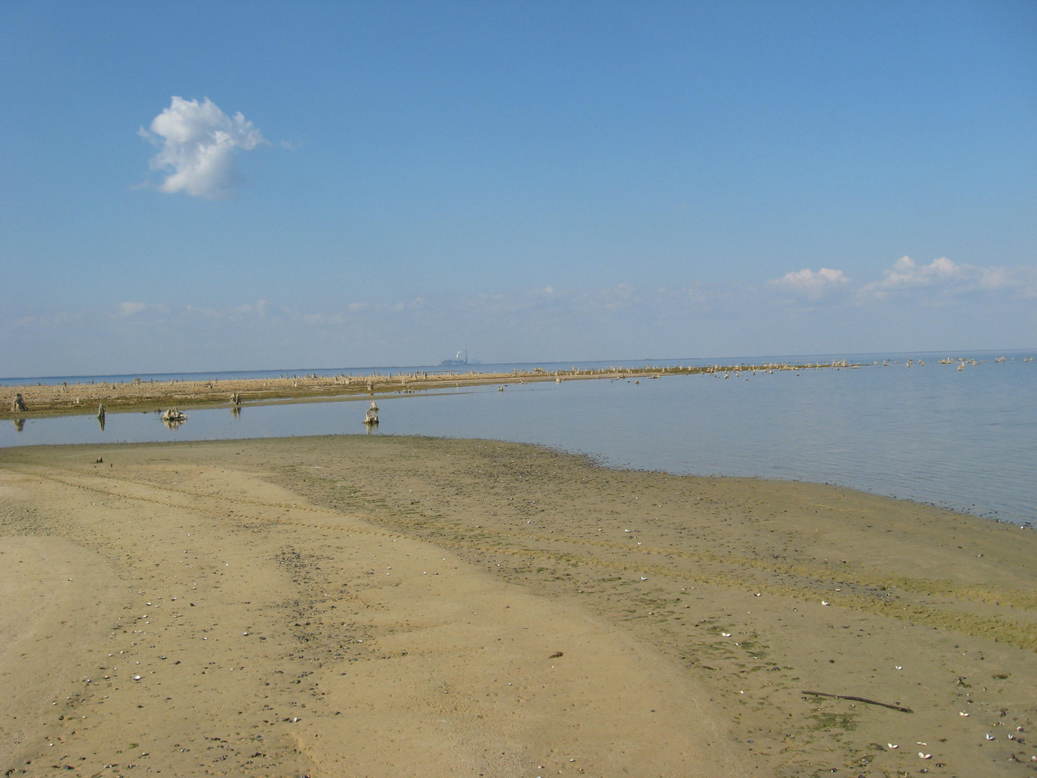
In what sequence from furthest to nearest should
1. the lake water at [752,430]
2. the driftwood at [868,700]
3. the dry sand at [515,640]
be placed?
the lake water at [752,430]
the driftwood at [868,700]
the dry sand at [515,640]

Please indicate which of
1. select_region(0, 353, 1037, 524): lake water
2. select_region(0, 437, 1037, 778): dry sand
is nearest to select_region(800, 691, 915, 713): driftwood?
select_region(0, 437, 1037, 778): dry sand

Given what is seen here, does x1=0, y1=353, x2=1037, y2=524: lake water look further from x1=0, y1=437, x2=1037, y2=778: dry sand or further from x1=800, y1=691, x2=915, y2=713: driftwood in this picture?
x1=800, y1=691, x2=915, y2=713: driftwood

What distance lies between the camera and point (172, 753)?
19.1ft

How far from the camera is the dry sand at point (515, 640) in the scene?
19.6ft

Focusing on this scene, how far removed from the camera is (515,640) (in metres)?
8.34

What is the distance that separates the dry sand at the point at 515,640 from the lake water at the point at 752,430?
212 inches

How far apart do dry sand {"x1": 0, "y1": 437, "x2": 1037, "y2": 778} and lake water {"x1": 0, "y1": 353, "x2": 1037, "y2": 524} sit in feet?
17.7

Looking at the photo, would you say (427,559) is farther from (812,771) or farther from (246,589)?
(812,771)

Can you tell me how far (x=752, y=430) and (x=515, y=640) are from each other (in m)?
27.9

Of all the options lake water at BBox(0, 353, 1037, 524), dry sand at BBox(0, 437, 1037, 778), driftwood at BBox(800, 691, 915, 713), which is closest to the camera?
dry sand at BBox(0, 437, 1037, 778)

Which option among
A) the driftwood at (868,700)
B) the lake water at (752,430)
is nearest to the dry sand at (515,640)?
the driftwood at (868,700)

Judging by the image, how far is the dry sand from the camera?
5.98 meters

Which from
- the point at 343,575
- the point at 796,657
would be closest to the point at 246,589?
the point at 343,575

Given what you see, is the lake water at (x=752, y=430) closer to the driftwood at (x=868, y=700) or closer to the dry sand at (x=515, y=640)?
the dry sand at (x=515, y=640)
